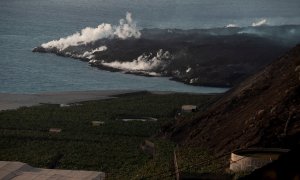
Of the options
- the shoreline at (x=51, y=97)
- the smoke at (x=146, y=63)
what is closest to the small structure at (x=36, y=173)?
the shoreline at (x=51, y=97)

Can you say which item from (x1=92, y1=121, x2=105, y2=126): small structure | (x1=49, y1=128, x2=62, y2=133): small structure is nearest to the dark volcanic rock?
(x1=92, y1=121, x2=105, y2=126): small structure

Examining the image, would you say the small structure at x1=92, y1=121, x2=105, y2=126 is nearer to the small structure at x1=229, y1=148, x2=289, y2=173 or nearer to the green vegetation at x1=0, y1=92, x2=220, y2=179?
the green vegetation at x1=0, y1=92, x2=220, y2=179

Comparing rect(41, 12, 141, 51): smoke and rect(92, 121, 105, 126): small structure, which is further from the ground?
rect(41, 12, 141, 51): smoke

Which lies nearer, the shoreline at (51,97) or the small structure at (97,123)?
the small structure at (97,123)

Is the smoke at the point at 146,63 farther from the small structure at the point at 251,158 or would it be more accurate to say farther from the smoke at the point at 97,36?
the small structure at the point at 251,158

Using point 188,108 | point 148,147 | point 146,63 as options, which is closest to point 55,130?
point 148,147

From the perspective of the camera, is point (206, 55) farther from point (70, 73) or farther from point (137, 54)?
point (70, 73)
